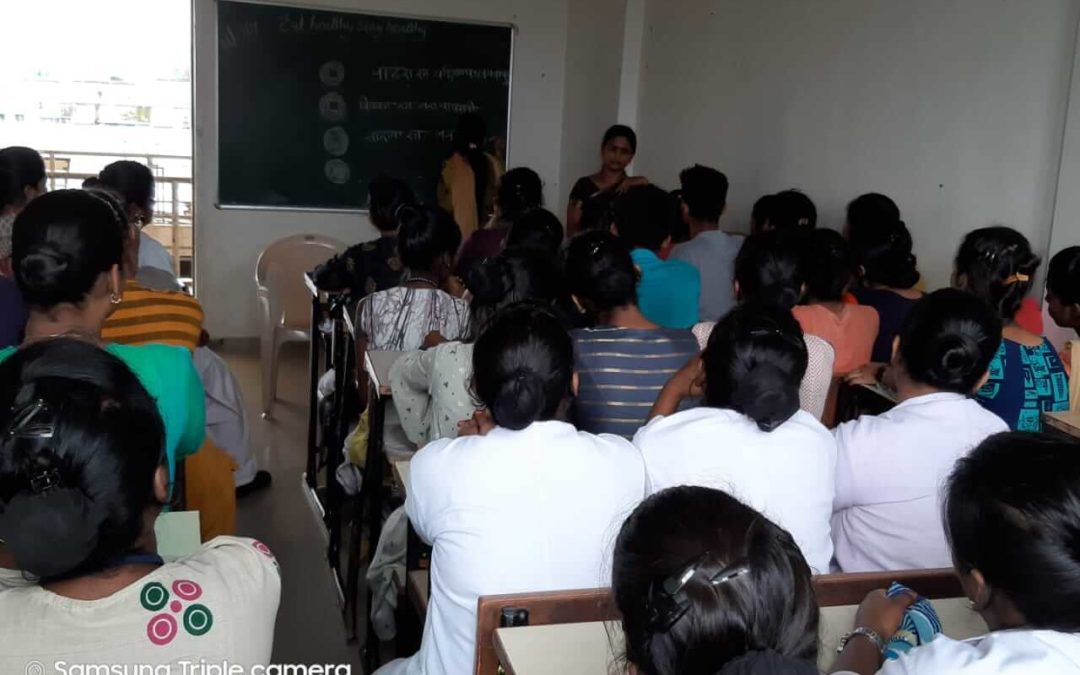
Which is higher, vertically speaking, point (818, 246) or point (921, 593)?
point (818, 246)

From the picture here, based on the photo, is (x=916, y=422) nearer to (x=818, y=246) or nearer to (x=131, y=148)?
(x=818, y=246)

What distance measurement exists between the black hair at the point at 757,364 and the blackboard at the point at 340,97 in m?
4.45

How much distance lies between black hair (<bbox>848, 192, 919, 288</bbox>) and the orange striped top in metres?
2.03

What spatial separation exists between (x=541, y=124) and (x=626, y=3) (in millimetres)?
1021

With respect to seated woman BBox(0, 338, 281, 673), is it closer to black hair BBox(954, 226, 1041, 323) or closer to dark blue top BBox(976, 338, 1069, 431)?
dark blue top BBox(976, 338, 1069, 431)

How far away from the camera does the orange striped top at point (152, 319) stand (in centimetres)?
234

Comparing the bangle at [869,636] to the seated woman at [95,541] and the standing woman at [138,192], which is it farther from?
the standing woman at [138,192]

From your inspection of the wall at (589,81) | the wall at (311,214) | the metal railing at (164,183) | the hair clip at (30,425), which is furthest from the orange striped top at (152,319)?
the metal railing at (164,183)

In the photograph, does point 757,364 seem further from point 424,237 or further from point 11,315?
point 11,315

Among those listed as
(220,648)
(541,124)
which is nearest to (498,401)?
(220,648)

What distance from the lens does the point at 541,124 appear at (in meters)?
6.40

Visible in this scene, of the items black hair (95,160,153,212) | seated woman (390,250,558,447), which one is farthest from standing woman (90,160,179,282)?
seated woman (390,250,558,447)

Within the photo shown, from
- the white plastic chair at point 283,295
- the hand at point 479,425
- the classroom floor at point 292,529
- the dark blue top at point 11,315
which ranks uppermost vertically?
the dark blue top at point 11,315

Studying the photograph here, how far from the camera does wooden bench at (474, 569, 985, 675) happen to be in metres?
1.32
